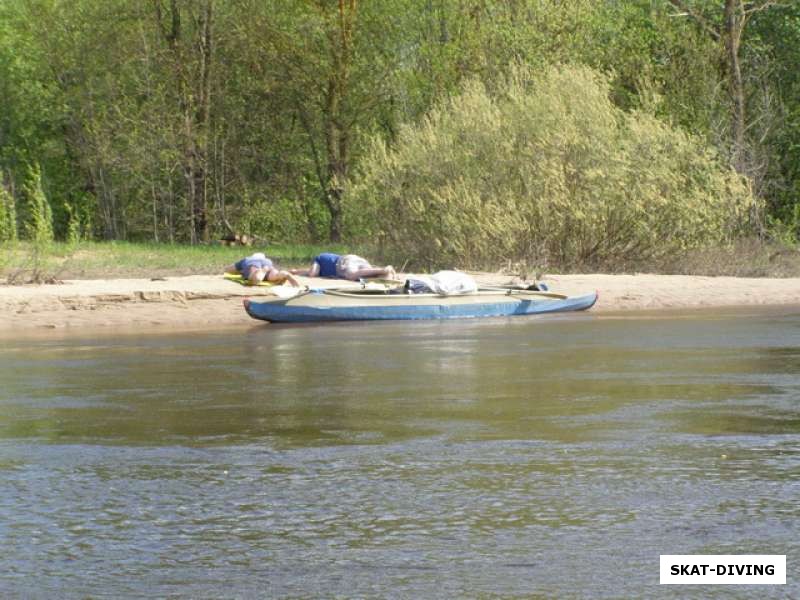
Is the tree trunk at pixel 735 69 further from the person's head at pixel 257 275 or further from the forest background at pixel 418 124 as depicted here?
the person's head at pixel 257 275

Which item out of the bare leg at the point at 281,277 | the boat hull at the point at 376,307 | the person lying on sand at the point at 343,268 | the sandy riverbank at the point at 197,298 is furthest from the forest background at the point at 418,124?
the boat hull at the point at 376,307

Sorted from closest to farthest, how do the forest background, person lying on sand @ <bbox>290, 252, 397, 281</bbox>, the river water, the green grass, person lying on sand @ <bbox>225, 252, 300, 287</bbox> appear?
the river water → person lying on sand @ <bbox>225, 252, 300, 287</bbox> → person lying on sand @ <bbox>290, 252, 397, 281</bbox> → the green grass → the forest background

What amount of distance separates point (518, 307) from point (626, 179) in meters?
9.09

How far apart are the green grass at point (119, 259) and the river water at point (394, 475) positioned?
12819mm

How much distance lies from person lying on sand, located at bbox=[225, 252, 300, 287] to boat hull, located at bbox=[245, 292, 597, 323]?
2.48 m

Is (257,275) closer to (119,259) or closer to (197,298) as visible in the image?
(197,298)

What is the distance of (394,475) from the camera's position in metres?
10.6

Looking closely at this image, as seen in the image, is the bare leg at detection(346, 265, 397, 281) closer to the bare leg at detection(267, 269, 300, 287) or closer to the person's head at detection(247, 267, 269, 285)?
the bare leg at detection(267, 269, 300, 287)

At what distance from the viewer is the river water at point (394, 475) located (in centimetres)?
791

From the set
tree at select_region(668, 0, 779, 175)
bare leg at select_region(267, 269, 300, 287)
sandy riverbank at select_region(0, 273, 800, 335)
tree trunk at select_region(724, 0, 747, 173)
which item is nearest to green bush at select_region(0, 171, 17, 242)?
sandy riverbank at select_region(0, 273, 800, 335)

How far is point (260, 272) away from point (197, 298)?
173 cm

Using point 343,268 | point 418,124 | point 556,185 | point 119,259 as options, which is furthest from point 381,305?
point 418,124

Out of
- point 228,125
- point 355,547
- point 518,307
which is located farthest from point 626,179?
point 355,547

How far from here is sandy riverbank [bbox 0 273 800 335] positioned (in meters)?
27.4
